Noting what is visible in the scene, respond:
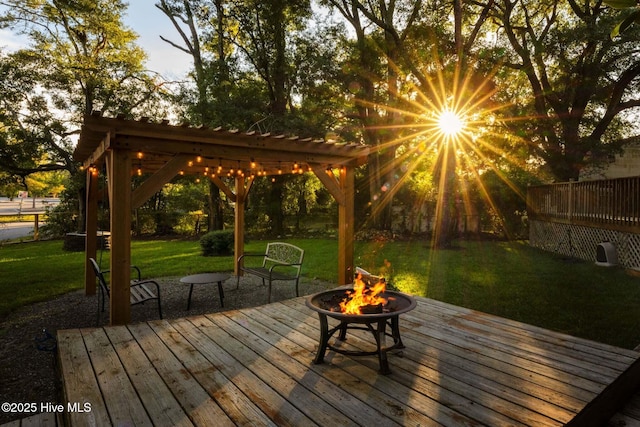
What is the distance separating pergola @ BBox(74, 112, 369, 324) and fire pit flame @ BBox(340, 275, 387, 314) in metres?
2.85

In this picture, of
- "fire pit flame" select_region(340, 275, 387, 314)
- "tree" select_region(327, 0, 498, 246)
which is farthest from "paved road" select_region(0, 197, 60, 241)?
"fire pit flame" select_region(340, 275, 387, 314)

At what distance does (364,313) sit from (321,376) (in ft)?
1.99

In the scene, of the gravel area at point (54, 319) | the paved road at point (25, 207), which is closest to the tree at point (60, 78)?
the paved road at point (25, 207)

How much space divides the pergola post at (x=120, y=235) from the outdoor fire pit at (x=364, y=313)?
259cm

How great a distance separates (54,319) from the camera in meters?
5.42

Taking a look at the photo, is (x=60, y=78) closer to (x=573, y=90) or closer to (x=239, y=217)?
(x=239, y=217)

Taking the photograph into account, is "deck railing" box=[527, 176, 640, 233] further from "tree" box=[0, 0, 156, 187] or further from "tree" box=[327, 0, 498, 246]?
"tree" box=[0, 0, 156, 187]

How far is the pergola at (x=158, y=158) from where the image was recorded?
435 cm

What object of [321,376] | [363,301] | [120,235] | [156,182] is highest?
[156,182]

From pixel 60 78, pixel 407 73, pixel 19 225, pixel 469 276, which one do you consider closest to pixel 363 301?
pixel 469 276

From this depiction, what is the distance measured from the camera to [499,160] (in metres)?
15.9

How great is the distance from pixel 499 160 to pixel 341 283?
12.7 meters

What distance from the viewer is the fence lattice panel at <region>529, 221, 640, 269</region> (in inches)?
354

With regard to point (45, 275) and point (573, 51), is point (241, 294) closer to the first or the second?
point (45, 275)
